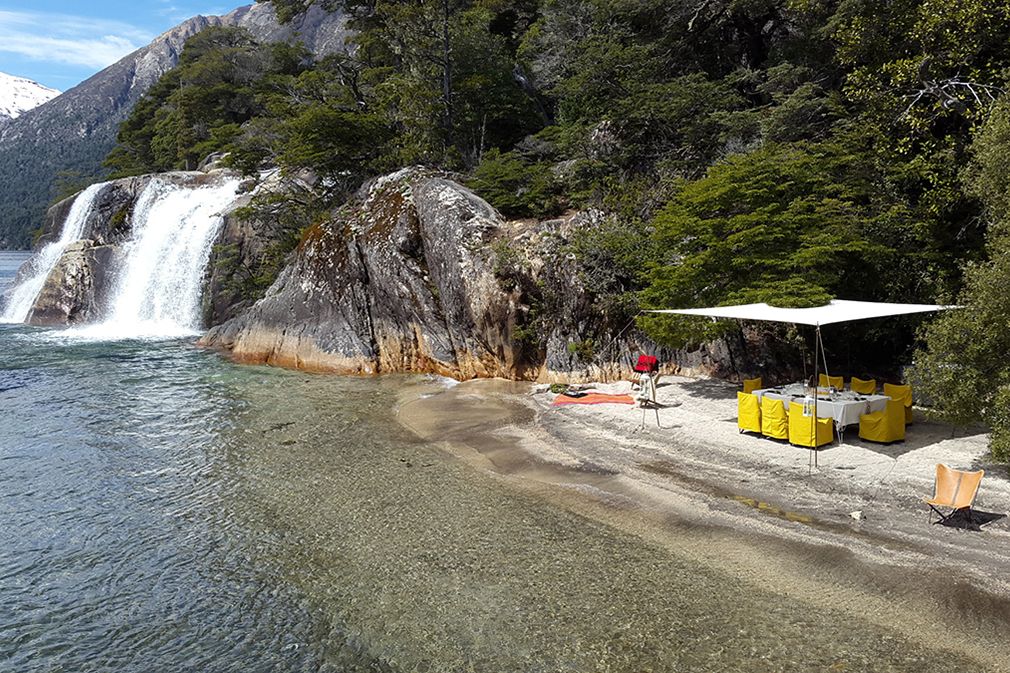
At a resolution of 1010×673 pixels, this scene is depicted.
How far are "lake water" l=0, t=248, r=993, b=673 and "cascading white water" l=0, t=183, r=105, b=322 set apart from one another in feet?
104

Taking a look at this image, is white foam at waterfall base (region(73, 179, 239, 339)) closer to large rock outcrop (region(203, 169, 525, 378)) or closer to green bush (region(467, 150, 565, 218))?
large rock outcrop (region(203, 169, 525, 378))

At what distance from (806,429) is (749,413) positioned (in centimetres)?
121

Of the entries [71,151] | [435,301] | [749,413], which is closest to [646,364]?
[749,413]

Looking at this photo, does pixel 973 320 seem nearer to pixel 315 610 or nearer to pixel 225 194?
pixel 315 610

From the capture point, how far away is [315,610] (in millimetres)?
7832

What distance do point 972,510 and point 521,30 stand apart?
39.3m

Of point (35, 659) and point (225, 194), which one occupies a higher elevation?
point (225, 194)

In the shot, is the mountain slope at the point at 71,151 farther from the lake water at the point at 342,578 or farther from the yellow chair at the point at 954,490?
the yellow chair at the point at 954,490

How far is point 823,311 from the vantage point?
12742mm

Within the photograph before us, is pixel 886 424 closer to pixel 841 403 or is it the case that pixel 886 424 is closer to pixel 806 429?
pixel 841 403

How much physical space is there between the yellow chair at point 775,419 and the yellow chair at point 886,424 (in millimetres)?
1384

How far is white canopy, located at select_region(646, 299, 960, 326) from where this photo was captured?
1206cm

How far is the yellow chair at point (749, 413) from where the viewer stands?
13.0 meters

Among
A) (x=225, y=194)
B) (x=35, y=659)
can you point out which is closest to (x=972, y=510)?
(x=35, y=659)
